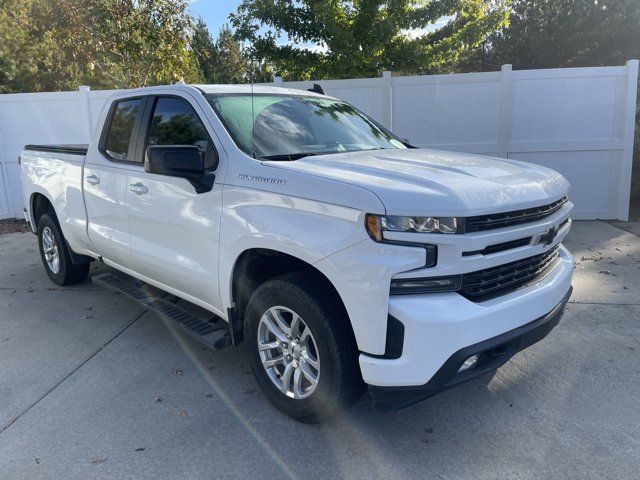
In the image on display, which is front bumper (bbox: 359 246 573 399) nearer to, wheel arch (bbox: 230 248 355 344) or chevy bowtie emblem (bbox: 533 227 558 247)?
chevy bowtie emblem (bbox: 533 227 558 247)

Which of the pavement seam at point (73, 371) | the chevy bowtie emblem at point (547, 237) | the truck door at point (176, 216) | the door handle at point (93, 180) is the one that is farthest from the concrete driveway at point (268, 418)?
the door handle at point (93, 180)

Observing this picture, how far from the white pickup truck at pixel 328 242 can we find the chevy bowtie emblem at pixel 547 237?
2 centimetres

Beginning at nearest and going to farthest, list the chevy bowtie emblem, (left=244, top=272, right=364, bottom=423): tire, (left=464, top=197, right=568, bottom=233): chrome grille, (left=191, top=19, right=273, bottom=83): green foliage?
(left=464, top=197, right=568, bottom=233): chrome grille
(left=244, top=272, right=364, bottom=423): tire
the chevy bowtie emblem
(left=191, top=19, right=273, bottom=83): green foliage

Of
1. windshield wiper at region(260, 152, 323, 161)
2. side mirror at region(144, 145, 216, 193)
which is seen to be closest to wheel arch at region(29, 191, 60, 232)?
side mirror at region(144, 145, 216, 193)

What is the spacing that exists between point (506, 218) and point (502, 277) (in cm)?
32

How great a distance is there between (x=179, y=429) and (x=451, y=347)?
1.73m

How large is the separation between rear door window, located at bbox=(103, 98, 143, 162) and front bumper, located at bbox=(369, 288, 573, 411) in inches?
116

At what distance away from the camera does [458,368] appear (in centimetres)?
253

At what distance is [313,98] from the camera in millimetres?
4371

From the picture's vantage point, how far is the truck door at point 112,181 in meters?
4.33

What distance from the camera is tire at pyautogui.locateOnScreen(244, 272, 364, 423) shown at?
2738 millimetres

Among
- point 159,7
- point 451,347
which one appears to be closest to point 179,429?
point 451,347

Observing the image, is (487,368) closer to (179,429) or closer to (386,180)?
(386,180)

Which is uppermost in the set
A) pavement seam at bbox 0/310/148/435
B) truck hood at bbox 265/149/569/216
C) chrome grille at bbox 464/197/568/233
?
truck hood at bbox 265/149/569/216
